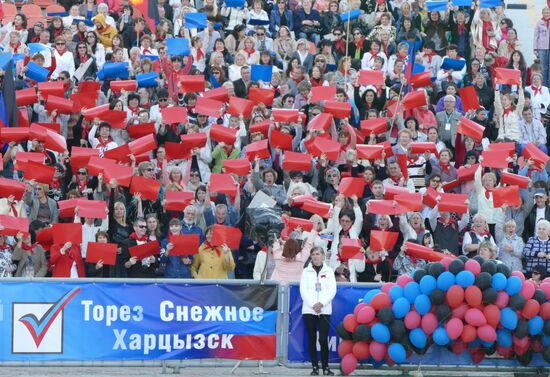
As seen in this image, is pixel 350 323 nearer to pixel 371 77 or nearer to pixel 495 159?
pixel 495 159

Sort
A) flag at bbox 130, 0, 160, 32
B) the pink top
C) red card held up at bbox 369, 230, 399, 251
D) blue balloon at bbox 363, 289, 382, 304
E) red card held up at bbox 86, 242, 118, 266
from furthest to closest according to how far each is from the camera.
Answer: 1. flag at bbox 130, 0, 160, 32
2. red card held up at bbox 369, 230, 399, 251
3. red card held up at bbox 86, 242, 118, 266
4. the pink top
5. blue balloon at bbox 363, 289, 382, 304

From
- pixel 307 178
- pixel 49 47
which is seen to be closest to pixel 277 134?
pixel 307 178

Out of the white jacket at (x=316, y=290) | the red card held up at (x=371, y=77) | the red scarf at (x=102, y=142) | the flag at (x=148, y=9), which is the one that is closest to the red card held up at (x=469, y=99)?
the red card held up at (x=371, y=77)

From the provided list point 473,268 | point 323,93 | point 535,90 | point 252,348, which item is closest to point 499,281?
point 473,268

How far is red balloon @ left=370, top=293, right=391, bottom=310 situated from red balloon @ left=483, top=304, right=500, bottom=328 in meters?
1.13

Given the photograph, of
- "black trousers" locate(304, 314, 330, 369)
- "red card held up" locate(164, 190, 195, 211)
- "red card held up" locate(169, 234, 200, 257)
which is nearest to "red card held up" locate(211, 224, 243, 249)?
"red card held up" locate(169, 234, 200, 257)

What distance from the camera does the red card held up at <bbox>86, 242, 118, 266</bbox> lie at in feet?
73.0

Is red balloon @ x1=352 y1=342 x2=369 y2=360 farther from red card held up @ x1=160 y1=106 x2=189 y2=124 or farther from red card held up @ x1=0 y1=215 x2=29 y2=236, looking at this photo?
red card held up @ x1=160 y1=106 x2=189 y2=124

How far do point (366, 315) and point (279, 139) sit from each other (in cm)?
542

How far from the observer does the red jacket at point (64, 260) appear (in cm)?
2248

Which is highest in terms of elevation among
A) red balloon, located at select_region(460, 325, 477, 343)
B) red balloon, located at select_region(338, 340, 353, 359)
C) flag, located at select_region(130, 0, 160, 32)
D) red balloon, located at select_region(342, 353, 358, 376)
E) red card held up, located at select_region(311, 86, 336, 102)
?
flag, located at select_region(130, 0, 160, 32)

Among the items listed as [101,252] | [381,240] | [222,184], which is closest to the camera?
[101,252]

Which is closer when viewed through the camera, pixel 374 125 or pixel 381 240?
pixel 381 240

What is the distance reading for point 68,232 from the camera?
22.4 m
